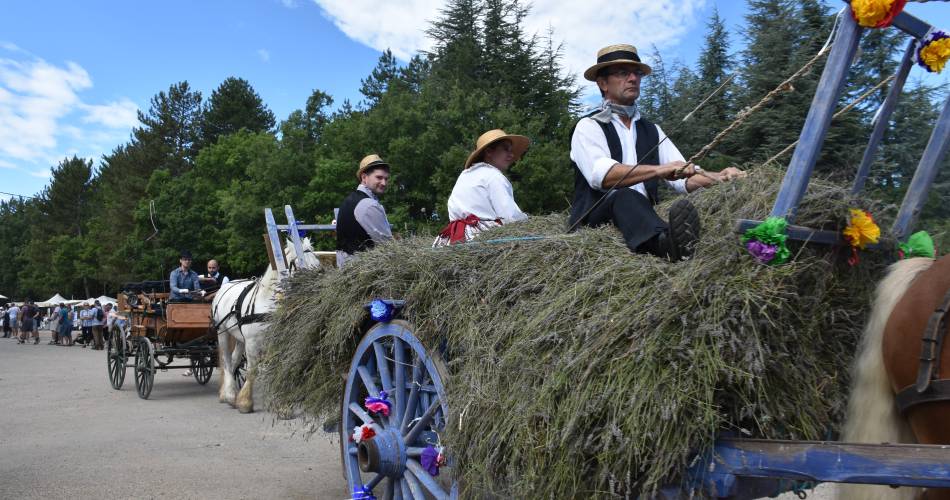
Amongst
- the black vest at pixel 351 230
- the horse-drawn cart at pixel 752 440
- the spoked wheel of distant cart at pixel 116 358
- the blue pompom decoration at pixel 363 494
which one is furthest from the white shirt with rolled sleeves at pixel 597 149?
the spoked wheel of distant cart at pixel 116 358

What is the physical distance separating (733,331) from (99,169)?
7631cm

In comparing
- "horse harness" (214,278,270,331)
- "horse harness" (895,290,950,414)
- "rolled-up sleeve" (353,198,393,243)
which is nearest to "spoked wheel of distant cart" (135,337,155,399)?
"horse harness" (214,278,270,331)

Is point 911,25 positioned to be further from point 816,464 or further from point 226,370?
point 226,370

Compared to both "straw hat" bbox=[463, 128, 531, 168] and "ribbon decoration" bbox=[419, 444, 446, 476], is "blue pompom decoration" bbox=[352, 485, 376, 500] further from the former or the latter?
"straw hat" bbox=[463, 128, 531, 168]

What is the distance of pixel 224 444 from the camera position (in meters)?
7.41

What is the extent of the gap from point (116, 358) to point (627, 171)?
1146cm

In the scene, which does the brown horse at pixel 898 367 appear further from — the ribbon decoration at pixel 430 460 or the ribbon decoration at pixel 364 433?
the ribbon decoration at pixel 364 433

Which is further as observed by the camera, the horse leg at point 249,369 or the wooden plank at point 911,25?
the horse leg at point 249,369

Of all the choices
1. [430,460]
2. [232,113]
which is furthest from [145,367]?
[232,113]

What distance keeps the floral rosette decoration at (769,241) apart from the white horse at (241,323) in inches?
250

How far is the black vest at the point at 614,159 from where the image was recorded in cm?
364

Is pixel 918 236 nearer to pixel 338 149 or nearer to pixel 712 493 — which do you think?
pixel 712 493

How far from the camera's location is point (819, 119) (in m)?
2.45

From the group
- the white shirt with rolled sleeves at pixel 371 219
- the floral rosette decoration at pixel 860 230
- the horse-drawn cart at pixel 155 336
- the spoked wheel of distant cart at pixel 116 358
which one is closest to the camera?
the floral rosette decoration at pixel 860 230
